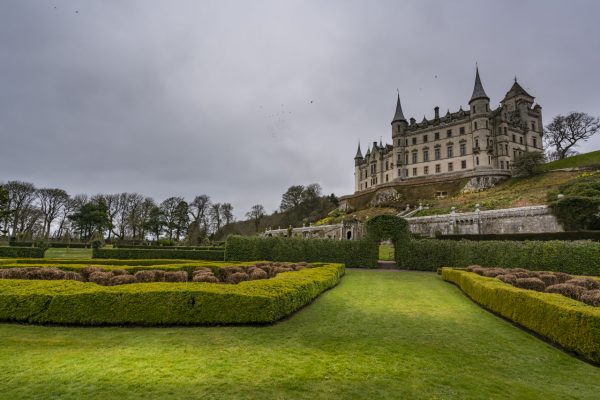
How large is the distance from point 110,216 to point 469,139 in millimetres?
64030

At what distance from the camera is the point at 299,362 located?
17.7 ft

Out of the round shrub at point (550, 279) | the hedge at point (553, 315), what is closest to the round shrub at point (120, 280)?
the hedge at point (553, 315)

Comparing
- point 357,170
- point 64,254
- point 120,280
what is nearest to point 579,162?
point 357,170

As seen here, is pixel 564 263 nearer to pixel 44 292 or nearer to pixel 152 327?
pixel 152 327

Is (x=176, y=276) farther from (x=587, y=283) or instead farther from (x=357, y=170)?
(x=357, y=170)

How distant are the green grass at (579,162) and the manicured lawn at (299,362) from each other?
5051 centimetres

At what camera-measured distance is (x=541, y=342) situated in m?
7.35

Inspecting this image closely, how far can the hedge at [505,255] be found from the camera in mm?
16625

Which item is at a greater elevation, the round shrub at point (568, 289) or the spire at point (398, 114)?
the spire at point (398, 114)

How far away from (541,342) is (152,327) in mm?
8478

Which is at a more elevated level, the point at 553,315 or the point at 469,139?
the point at 469,139

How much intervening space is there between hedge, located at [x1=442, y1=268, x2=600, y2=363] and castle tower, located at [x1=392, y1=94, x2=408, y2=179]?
57.7 meters

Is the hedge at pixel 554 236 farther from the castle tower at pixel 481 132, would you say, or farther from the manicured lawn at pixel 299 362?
the castle tower at pixel 481 132

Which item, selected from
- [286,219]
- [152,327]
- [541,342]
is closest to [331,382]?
[152,327]
